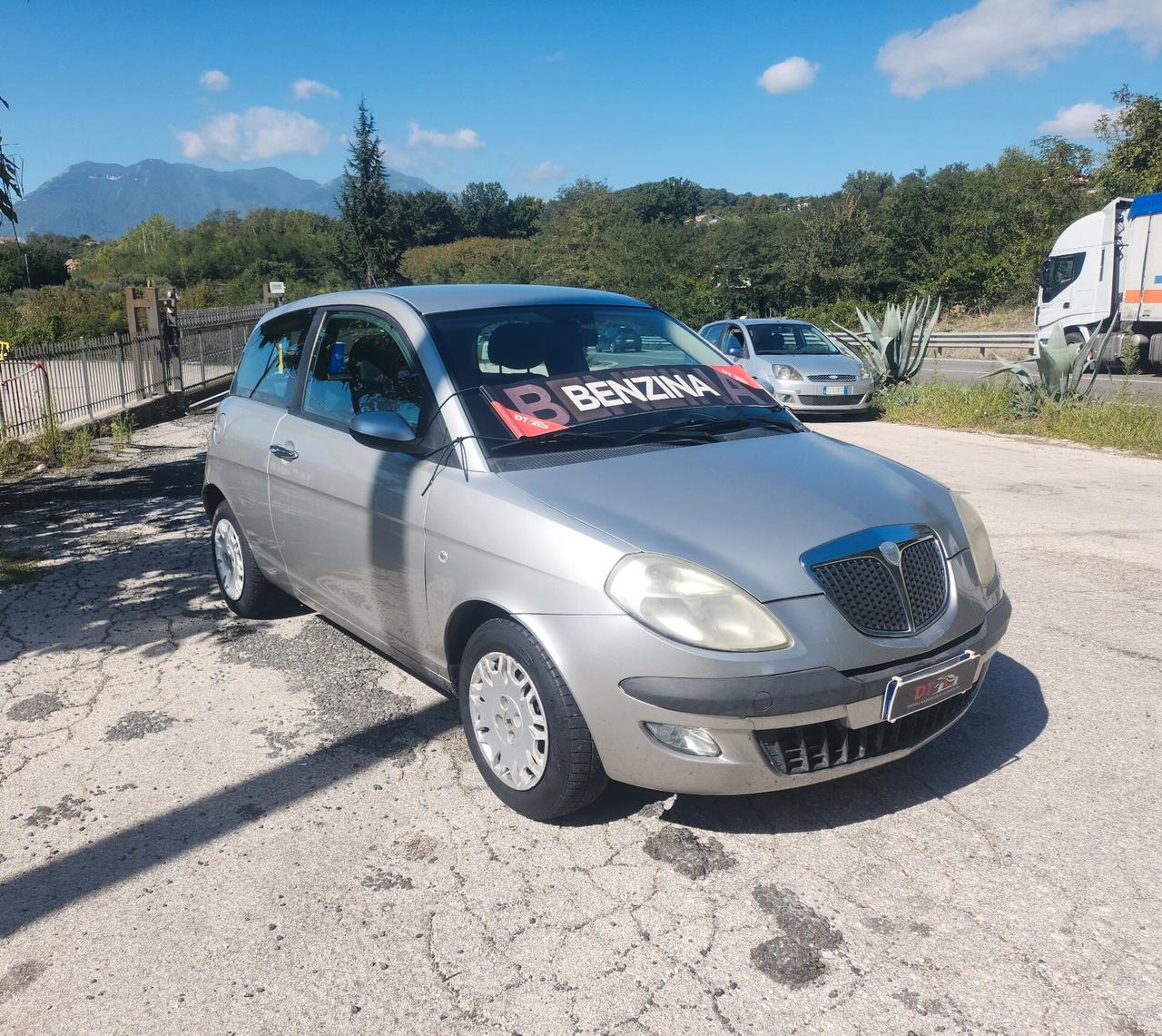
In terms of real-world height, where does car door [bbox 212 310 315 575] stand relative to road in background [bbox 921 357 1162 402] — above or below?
above

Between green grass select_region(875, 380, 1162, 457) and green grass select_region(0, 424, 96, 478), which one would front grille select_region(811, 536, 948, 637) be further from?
green grass select_region(0, 424, 96, 478)

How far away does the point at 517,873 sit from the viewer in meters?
2.85

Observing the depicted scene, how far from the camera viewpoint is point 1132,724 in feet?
12.2

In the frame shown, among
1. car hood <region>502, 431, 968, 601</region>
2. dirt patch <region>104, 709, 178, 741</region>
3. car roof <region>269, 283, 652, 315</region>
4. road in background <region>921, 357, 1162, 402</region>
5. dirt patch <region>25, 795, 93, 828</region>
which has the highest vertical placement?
car roof <region>269, 283, 652, 315</region>

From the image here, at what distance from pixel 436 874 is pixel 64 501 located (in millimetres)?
7463

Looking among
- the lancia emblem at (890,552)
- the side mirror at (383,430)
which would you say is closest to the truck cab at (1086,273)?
the lancia emblem at (890,552)

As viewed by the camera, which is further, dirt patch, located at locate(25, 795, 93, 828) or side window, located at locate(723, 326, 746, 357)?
side window, located at locate(723, 326, 746, 357)

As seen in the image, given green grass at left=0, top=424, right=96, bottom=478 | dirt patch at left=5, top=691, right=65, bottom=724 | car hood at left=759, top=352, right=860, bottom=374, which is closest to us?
dirt patch at left=5, top=691, right=65, bottom=724

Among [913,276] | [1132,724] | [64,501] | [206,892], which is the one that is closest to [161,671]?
[206,892]

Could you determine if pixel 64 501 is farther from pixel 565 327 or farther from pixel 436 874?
pixel 436 874

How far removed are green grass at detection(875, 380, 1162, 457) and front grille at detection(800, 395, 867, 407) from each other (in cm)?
61

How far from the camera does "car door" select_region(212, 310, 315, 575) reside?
455cm

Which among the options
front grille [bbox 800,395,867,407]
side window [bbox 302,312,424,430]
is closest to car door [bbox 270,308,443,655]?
side window [bbox 302,312,424,430]

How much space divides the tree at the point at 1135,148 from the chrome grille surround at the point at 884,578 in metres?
37.2
